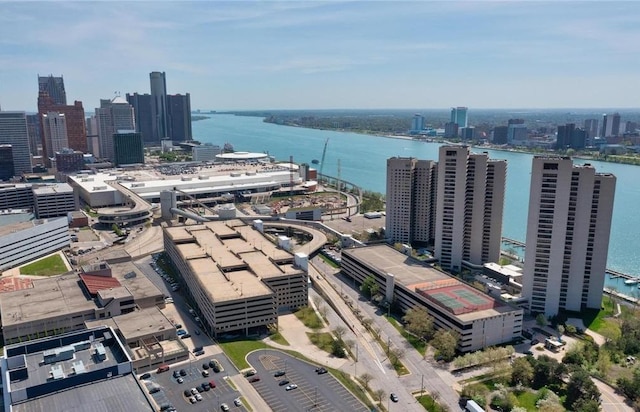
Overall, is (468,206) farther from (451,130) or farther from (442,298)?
(451,130)

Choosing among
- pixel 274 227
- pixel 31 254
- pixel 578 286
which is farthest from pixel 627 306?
pixel 31 254

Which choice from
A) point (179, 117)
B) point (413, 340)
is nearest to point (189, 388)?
point (413, 340)

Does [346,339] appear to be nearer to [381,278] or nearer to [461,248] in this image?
[381,278]

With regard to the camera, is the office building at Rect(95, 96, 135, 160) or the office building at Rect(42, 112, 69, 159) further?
the office building at Rect(95, 96, 135, 160)

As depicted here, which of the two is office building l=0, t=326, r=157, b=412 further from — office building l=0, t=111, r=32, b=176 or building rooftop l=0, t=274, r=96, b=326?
office building l=0, t=111, r=32, b=176

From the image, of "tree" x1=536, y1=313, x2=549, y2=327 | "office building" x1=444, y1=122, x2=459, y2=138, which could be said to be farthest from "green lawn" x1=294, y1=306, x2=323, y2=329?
"office building" x1=444, y1=122, x2=459, y2=138

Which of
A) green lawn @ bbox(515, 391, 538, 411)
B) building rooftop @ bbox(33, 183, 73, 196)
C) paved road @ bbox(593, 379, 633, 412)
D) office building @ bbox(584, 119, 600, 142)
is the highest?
office building @ bbox(584, 119, 600, 142)
